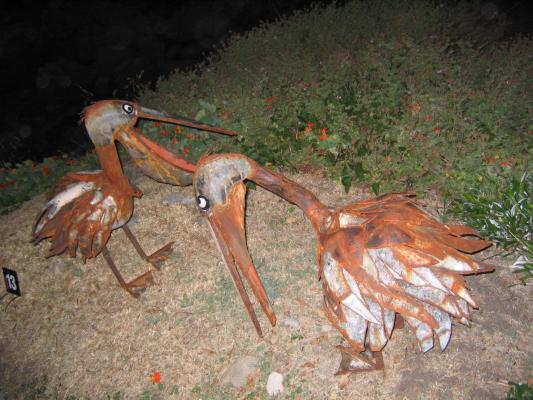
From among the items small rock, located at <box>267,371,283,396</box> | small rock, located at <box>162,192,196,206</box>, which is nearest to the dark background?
small rock, located at <box>162,192,196,206</box>

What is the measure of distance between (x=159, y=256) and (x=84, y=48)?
1080 cm

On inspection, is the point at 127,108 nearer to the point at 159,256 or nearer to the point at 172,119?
the point at 172,119

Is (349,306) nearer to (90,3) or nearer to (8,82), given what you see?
(8,82)

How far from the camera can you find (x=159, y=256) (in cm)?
389

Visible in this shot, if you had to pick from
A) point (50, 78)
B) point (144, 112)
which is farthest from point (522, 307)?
point (50, 78)

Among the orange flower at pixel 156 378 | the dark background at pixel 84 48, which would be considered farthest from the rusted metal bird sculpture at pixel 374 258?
the dark background at pixel 84 48

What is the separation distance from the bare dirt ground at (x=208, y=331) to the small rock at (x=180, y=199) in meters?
0.14

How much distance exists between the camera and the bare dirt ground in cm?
265

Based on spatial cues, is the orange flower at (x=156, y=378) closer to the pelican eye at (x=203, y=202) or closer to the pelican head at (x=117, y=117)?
the pelican eye at (x=203, y=202)

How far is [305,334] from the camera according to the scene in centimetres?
301

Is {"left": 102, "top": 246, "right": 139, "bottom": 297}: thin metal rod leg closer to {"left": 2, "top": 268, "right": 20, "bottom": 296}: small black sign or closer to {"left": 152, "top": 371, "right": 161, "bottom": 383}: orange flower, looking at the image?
{"left": 152, "top": 371, "right": 161, "bottom": 383}: orange flower

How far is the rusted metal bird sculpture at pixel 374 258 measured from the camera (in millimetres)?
2170

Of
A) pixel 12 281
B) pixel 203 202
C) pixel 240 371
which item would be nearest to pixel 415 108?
pixel 203 202

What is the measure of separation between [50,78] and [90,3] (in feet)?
12.8
